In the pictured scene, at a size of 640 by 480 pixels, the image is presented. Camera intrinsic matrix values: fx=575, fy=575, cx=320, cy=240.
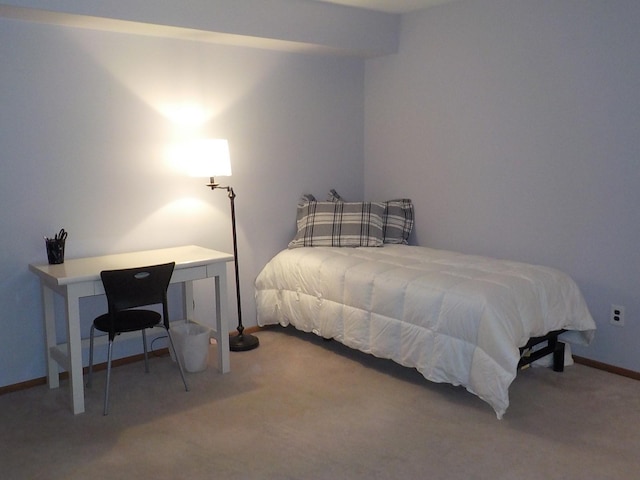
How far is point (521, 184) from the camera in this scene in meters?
3.69

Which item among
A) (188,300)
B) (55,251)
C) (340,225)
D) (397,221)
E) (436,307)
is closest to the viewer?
(436,307)

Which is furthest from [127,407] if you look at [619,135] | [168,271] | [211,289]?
[619,135]

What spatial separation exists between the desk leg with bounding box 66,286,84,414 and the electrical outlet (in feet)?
9.64

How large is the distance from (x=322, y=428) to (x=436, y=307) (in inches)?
33.6

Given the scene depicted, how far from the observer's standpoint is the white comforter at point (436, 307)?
281cm

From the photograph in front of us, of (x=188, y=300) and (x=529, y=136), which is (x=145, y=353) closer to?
(x=188, y=300)

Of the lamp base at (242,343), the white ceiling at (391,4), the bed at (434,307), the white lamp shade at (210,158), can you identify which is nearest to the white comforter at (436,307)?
the bed at (434,307)

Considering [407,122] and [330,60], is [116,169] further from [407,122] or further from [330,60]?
[407,122]

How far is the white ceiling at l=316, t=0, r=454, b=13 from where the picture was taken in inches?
154

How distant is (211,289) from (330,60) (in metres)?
1.98

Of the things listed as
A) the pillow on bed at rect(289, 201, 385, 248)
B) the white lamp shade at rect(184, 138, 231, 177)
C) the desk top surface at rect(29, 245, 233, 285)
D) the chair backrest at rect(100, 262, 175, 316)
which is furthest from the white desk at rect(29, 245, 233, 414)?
the pillow on bed at rect(289, 201, 385, 248)

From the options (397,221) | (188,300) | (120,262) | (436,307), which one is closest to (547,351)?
(436,307)

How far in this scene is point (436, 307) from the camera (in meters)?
3.01

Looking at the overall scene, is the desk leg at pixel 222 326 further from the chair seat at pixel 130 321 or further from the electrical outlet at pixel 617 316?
the electrical outlet at pixel 617 316
